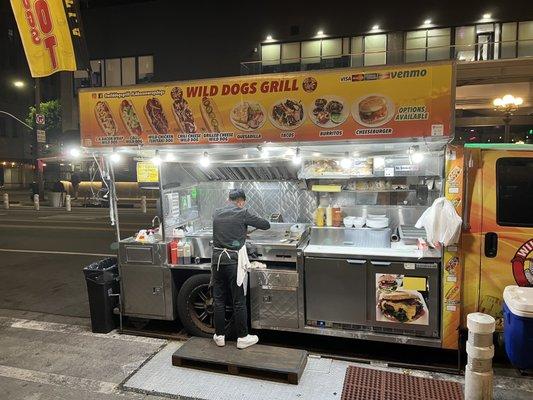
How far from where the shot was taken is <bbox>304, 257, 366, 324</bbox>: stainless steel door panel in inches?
193

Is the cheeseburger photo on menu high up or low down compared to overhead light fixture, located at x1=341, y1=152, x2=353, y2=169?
up

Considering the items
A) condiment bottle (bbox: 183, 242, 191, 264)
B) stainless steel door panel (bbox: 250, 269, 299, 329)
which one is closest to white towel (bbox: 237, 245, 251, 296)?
stainless steel door panel (bbox: 250, 269, 299, 329)

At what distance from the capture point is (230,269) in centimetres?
493

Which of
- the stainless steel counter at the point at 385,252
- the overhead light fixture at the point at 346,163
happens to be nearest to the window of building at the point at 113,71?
the overhead light fixture at the point at 346,163

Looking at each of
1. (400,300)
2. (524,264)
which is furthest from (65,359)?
(524,264)

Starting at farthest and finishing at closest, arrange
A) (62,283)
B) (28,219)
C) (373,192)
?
(28,219)
(62,283)
(373,192)

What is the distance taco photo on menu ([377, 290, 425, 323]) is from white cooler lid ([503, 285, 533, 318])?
35.1 inches

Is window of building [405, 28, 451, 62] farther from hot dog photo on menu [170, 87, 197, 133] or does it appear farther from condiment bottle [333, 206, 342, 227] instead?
hot dog photo on menu [170, 87, 197, 133]

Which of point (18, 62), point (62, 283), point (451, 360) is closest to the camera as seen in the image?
point (451, 360)

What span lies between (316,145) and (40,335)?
14.9 feet

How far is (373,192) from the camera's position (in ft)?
20.4

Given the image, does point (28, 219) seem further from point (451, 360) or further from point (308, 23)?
point (451, 360)

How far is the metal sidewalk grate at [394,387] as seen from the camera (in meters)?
4.00

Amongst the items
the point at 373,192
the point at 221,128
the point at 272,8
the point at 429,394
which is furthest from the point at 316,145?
the point at 272,8
